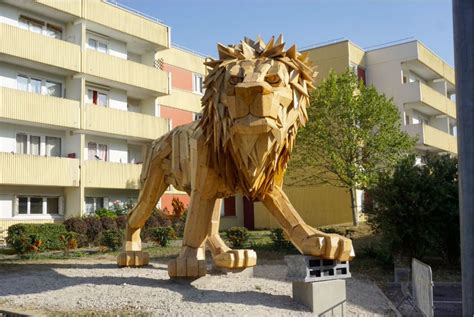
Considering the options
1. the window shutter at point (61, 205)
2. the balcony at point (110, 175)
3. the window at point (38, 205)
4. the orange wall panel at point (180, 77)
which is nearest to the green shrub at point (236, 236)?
the balcony at point (110, 175)

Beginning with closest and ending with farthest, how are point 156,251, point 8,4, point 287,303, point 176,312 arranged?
point 176,312, point 287,303, point 156,251, point 8,4

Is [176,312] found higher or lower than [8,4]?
lower

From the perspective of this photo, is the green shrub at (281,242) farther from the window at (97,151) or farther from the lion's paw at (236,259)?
the window at (97,151)

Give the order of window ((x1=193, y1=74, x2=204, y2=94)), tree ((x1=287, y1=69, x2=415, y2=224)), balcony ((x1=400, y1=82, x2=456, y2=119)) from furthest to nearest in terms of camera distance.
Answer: window ((x1=193, y1=74, x2=204, y2=94)), balcony ((x1=400, y1=82, x2=456, y2=119)), tree ((x1=287, y1=69, x2=415, y2=224))

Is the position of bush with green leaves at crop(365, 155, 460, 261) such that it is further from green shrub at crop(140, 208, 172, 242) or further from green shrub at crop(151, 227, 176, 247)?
green shrub at crop(140, 208, 172, 242)

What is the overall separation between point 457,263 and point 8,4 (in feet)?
60.5

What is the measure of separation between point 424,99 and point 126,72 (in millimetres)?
17205

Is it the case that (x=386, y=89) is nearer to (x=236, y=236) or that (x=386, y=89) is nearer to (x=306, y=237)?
(x=236, y=236)

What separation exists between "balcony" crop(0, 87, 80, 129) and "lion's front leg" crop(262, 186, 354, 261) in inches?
594

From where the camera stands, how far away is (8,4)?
2062 centimetres

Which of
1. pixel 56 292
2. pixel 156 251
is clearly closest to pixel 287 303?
pixel 56 292

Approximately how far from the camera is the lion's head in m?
6.18

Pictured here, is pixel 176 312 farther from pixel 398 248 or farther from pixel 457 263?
pixel 457 263

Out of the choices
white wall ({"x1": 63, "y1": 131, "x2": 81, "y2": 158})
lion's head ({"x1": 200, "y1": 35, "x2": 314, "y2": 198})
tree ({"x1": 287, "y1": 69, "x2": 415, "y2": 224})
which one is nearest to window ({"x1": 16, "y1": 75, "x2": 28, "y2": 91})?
white wall ({"x1": 63, "y1": 131, "x2": 81, "y2": 158})
